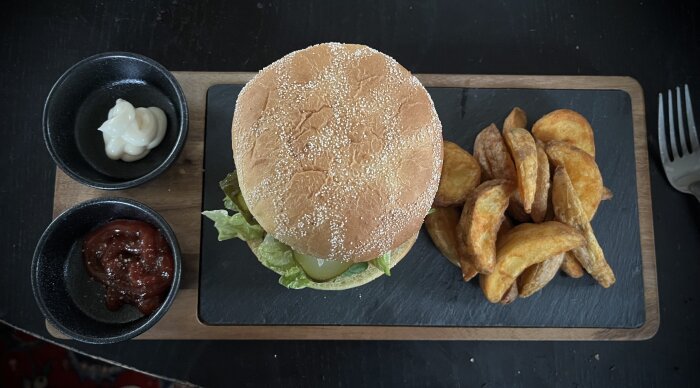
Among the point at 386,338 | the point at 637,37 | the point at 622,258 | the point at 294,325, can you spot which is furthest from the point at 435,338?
the point at 637,37

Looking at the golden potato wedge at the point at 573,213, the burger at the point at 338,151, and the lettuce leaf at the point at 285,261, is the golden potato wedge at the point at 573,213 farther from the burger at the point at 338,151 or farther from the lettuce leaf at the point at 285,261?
the lettuce leaf at the point at 285,261

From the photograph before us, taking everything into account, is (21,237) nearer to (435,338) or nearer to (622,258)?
(435,338)

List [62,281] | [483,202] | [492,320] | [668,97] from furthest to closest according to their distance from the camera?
1. [668,97]
2. [492,320]
3. [62,281]
4. [483,202]

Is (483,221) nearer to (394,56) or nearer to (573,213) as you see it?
(573,213)

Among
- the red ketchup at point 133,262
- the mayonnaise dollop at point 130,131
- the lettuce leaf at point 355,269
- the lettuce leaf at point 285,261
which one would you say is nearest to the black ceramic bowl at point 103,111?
the mayonnaise dollop at point 130,131

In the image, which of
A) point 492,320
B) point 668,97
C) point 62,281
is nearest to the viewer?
point 62,281

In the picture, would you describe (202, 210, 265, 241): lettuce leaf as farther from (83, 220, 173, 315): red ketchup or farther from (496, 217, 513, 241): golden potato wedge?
(496, 217, 513, 241): golden potato wedge

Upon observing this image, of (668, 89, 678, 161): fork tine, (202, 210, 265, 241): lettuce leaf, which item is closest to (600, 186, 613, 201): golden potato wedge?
(668, 89, 678, 161): fork tine

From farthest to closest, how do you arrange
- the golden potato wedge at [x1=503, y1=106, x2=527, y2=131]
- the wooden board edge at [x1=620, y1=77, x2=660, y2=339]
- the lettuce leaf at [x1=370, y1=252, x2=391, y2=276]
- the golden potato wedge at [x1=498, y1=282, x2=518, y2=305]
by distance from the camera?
the wooden board edge at [x1=620, y1=77, x2=660, y2=339], the golden potato wedge at [x1=503, y1=106, x2=527, y2=131], the golden potato wedge at [x1=498, y1=282, x2=518, y2=305], the lettuce leaf at [x1=370, y1=252, x2=391, y2=276]
